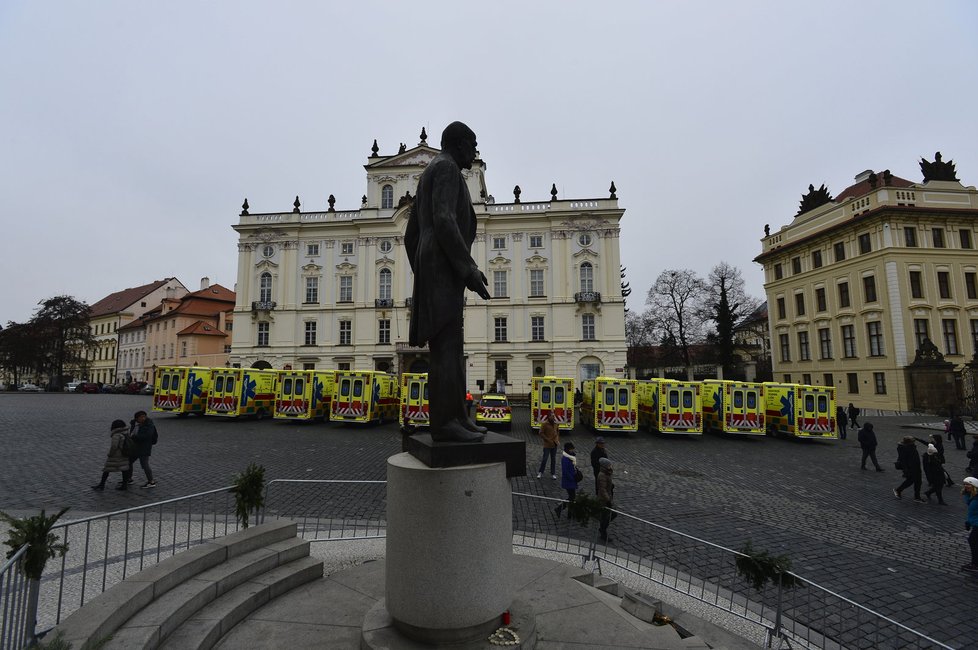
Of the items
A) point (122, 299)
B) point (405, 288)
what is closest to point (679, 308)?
point (405, 288)

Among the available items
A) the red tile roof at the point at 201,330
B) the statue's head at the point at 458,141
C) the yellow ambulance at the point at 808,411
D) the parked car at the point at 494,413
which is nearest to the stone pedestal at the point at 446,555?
the statue's head at the point at 458,141

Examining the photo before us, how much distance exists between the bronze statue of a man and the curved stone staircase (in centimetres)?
227

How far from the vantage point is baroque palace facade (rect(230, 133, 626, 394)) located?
3819 cm

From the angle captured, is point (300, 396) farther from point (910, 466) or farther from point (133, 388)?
point (133, 388)

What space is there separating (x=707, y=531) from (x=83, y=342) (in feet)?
234

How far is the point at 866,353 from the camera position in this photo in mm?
33219

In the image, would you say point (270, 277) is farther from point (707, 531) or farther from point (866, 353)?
point (866, 353)

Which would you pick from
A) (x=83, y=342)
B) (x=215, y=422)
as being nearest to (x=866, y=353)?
(x=215, y=422)

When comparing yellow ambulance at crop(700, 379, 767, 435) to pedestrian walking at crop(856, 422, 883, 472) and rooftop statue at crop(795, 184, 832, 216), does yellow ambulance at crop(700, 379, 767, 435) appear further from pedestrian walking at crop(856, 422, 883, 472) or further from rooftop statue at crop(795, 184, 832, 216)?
rooftop statue at crop(795, 184, 832, 216)

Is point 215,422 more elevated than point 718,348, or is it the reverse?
point 718,348

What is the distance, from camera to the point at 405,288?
132 feet

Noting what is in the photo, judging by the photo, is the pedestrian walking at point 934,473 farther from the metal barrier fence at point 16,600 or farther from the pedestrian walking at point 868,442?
the metal barrier fence at point 16,600

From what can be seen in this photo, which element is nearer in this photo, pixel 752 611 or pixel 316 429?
pixel 752 611

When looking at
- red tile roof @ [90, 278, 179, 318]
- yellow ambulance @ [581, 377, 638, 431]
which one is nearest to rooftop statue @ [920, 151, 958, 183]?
yellow ambulance @ [581, 377, 638, 431]
